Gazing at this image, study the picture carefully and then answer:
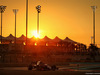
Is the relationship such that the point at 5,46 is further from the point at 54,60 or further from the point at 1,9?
the point at 54,60

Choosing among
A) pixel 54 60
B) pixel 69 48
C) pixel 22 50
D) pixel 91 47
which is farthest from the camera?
pixel 69 48

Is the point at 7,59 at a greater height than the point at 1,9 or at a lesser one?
lesser

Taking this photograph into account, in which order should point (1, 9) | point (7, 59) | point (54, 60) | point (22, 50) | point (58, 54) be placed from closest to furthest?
1. point (7, 59)
2. point (54, 60)
3. point (1, 9)
4. point (22, 50)
5. point (58, 54)

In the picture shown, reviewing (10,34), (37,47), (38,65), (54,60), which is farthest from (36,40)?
(38,65)

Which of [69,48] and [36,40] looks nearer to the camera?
[36,40]

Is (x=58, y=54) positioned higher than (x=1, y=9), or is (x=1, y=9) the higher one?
(x=1, y=9)

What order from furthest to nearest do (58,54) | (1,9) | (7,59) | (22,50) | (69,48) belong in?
1. (69,48)
2. (58,54)
3. (22,50)
4. (1,9)
5. (7,59)

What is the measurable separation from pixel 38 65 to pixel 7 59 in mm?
14927

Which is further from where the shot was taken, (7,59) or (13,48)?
(13,48)

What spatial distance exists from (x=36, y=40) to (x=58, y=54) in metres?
6.88

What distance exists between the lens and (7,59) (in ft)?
146

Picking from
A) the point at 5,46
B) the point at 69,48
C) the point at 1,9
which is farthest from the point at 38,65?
the point at 69,48

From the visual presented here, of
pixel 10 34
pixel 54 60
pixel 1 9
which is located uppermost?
pixel 1 9

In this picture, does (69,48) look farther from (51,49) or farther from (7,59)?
(7,59)
